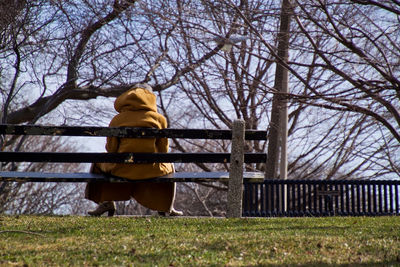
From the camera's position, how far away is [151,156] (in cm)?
679

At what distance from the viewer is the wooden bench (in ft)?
21.5

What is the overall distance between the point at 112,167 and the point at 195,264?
3.67 m

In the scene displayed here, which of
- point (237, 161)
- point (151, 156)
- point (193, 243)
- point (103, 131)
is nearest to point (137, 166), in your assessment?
point (151, 156)

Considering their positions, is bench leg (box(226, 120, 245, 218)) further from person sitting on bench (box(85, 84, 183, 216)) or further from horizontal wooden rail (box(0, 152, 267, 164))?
person sitting on bench (box(85, 84, 183, 216))

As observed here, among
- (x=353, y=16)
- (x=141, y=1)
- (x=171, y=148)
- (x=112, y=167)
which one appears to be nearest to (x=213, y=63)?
(x=141, y=1)

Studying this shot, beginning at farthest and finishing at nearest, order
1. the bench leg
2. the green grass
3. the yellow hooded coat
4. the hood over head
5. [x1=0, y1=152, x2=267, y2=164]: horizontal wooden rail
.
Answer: the hood over head
the yellow hooded coat
the bench leg
[x1=0, y1=152, x2=267, y2=164]: horizontal wooden rail
the green grass

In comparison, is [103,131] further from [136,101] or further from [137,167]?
[136,101]

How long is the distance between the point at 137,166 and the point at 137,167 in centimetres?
1

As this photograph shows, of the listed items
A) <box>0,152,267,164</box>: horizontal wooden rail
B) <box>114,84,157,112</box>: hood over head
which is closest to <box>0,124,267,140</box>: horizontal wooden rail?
<box>0,152,267,164</box>: horizontal wooden rail

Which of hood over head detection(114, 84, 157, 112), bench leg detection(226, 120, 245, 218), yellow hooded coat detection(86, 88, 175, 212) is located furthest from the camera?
hood over head detection(114, 84, 157, 112)

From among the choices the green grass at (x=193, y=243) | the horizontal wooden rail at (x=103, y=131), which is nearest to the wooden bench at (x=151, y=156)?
the horizontal wooden rail at (x=103, y=131)

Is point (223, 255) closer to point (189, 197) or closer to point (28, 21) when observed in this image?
point (28, 21)

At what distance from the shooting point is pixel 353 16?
10.8 meters

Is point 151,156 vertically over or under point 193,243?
over
